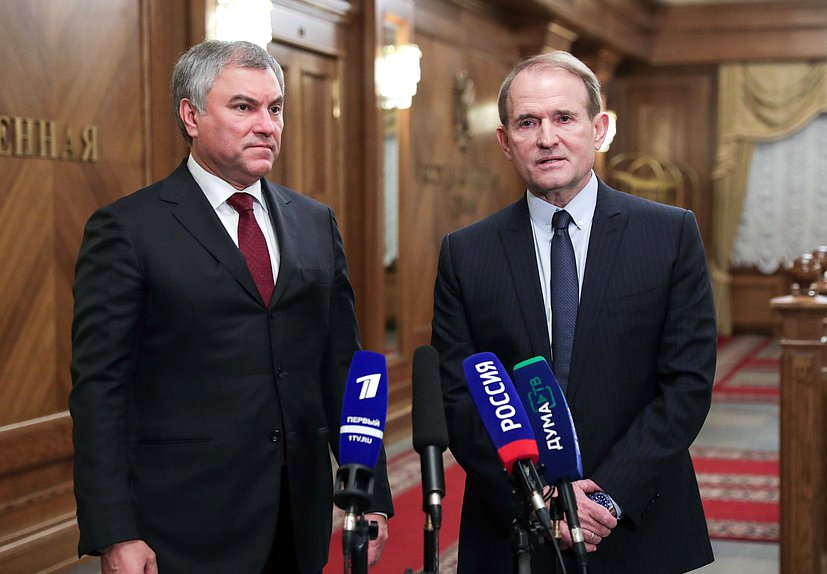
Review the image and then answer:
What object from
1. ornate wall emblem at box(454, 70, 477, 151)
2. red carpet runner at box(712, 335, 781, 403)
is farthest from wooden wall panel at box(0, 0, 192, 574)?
red carpet runner at box(712, 335, 781, 403)

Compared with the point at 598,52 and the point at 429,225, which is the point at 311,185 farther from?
the point at 598,52

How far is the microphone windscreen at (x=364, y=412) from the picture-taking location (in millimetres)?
1348

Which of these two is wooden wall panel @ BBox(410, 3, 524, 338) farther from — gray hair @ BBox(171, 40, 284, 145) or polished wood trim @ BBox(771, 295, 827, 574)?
gray hair @ BBox(171, 40, 284, 145)

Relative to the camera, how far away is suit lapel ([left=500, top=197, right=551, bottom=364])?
2.01 meters

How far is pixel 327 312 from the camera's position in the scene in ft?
7.30

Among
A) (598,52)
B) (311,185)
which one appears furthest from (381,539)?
(598,52)

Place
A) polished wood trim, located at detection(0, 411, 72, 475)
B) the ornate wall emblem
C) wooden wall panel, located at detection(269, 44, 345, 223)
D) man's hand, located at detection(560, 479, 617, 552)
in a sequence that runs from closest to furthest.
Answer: man's hand, located at detection(560, 479, 617, 552) → polished wood trim, located at detection(0, 411, 72, 475) → wooden wall panel, located at detection(269, 44, 345, 223) → the ornate wall emblem

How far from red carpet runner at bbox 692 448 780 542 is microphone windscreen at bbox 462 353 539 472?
378cm

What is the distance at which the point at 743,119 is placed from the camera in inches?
529

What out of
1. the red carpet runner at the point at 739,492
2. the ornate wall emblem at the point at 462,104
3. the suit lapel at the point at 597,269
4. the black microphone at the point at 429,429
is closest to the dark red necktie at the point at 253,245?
the suit lapel at the point at 597,269

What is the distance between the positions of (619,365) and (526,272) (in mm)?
249

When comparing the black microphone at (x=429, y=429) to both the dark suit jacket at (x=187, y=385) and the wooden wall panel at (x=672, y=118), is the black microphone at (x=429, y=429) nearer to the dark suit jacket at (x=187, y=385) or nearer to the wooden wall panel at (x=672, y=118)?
the dark suit jacket at (x=187, y=385)

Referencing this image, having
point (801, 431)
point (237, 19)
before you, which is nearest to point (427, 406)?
point (801, 431)

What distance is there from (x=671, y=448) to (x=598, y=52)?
10.3m
